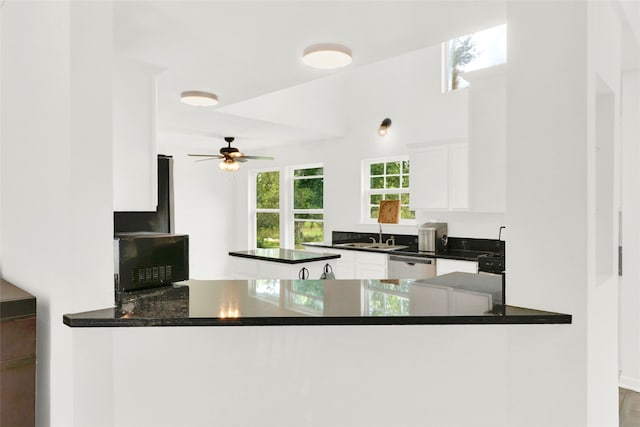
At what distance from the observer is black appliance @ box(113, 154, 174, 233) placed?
2393mm

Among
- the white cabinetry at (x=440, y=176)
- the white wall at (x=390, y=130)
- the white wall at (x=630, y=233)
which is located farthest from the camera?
the white wall at (x=390, y=130)

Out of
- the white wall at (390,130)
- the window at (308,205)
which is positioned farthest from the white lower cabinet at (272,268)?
the window at (308,205)

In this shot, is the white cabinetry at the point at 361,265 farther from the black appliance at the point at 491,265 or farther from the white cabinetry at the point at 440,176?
the black appliance at the point at 491,265

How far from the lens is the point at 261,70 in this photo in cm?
274

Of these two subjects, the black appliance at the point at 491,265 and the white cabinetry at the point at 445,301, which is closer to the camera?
the white cabinetry at the point at 445,301

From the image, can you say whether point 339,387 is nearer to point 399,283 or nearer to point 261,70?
point 399,283

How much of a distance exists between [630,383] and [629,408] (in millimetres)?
343

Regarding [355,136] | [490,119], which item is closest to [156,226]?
[490,119]

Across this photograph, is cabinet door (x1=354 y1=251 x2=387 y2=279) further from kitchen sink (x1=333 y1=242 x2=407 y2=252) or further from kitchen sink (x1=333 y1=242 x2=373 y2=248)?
kitchen sink (x1=333 y1=242 x2=373 y2=248)

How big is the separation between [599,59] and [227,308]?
5.96 ft

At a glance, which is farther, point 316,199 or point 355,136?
point 316,199

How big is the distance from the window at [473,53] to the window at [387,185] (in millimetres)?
1126

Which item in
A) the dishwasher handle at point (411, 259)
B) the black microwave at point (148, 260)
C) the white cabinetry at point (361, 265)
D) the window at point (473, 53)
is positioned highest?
the window at point (473, 53)

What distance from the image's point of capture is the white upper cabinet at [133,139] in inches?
90.4
